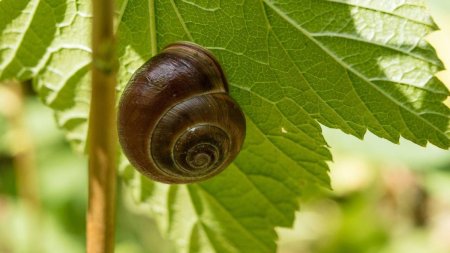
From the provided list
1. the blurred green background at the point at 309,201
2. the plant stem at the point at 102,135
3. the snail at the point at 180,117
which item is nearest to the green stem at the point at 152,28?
the snail at the point at 180,117

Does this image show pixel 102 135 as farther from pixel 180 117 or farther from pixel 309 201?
pixel 309 201

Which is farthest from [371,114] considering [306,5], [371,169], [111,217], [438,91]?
[371,169]

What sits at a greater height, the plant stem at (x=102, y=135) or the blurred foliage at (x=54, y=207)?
the plant stem at (x=102, y=135)

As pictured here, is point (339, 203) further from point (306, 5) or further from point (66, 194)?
point (306, 5)

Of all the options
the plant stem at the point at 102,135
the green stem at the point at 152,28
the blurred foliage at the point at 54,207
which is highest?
the green stem at the point at 152,28

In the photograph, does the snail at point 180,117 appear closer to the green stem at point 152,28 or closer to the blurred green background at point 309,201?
the green stem at point 152,28

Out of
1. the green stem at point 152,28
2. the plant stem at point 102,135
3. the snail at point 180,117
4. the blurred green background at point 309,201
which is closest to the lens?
the plant stem at point 102,135

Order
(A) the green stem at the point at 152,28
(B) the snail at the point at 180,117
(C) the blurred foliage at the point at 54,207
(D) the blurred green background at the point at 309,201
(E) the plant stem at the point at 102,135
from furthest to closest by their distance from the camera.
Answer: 1. (C) the blurred foliage at the point at 54,207
2. (D) the blurred green background at the point at 309,201
3. (A) the green stem at the point at 152,28
4. (B) the snail at the point at 180,117
5. (E) the plant stem at the point at 102,135

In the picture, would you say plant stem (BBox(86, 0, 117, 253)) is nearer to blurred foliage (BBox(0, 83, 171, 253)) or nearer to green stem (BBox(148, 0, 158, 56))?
green stem (BBox(148, 0, 158, 56))
